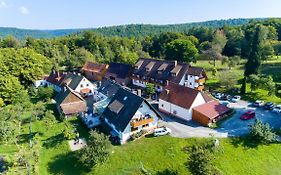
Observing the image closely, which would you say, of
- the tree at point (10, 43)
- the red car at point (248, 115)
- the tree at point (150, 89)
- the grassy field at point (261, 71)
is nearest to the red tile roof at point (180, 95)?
the tree at point (150, 89)

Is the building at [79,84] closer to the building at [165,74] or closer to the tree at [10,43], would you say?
the building at [165,74]

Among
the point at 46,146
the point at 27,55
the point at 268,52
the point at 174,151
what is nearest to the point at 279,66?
the point at 268,52

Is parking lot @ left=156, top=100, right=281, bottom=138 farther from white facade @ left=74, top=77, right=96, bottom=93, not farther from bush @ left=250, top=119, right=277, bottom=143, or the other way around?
white facade @ left=74, top=77, right=96, bottom=93

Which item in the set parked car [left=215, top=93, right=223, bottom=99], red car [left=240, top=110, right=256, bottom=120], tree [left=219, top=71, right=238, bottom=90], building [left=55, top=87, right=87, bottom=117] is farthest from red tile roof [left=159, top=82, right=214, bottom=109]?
building [left=55, top=87, right=87, bottom=117]

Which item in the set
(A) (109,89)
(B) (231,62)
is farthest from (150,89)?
(B) (231,62)

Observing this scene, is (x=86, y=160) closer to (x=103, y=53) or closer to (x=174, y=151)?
(x=174, y=151)

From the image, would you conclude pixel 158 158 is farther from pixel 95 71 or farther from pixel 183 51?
pixel 183 51
